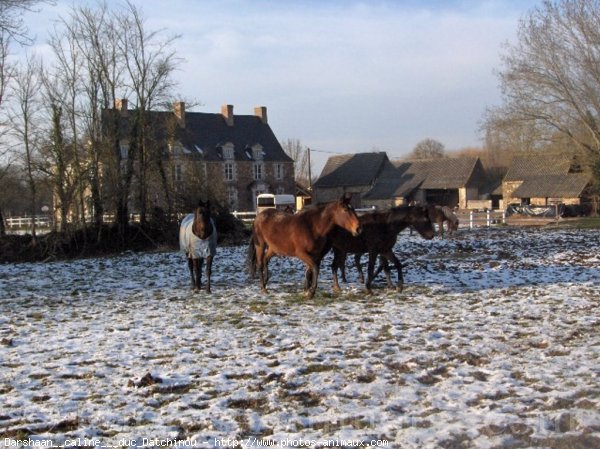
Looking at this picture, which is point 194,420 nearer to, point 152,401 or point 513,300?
point 152,401

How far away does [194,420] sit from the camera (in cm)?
458

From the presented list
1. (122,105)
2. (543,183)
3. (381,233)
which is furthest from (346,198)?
(543,183)

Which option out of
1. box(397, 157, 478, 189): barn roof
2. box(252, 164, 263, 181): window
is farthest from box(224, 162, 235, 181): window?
box(397, 157, 478, 189): barn roof

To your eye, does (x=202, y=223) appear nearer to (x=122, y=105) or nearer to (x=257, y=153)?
(x=122, y=105)

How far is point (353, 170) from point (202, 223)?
55096 millimetres

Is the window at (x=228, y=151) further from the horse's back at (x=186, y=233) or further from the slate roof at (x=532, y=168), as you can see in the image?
the horse's back at (x=186, y=233)

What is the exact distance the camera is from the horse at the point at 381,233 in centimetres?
1028

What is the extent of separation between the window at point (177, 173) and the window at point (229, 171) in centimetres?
3308

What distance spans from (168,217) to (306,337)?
1743cm

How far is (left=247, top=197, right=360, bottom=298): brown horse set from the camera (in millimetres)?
9656

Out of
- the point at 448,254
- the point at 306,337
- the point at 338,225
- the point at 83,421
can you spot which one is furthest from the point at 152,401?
the point at 448,254

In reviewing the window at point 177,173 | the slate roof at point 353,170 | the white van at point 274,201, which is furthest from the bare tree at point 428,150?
the window at point 177,173

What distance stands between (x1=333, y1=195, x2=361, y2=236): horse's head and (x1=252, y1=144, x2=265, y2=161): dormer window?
168 feet

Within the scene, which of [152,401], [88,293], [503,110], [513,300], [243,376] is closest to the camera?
[152,401]
